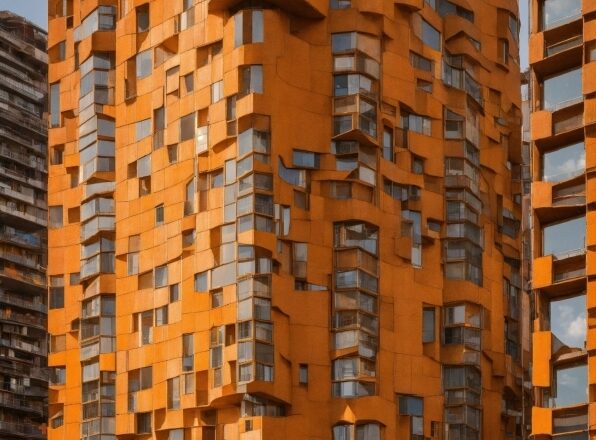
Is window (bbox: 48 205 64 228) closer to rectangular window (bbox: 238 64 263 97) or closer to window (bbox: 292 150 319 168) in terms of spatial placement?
rectangular window (bbox: 238 64 263 97)

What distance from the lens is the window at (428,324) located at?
3041 inches

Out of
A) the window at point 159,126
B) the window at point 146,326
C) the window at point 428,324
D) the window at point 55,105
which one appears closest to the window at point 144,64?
the window at point 159,126

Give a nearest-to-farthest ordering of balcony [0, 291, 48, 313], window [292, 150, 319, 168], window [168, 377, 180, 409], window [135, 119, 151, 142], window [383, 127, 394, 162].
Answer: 1. window [168, 377, 180, 409]
2. window [292, 150, 319, 168]
3. window [383, 127, 394, 162]
4. window [135, 119, 151, 142]
5. balcony [0, 291, 48, 313]

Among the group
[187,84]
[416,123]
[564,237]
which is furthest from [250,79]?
[564,237]

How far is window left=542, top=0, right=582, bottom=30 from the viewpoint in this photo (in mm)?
61250

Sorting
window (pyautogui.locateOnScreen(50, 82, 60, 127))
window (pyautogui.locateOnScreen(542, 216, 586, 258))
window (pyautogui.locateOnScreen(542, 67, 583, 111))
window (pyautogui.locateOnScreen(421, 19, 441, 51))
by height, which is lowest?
window (pyautogui.locateOnScreen(542, 216, 586, 258))

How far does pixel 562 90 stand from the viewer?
6075cm

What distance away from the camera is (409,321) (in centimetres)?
7606

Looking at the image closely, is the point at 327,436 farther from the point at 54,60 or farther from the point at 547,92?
the point at 54,60

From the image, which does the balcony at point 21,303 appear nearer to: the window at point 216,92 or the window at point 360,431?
the window at point 216,92

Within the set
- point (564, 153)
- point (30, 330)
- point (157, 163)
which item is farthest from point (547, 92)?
point (30, 330)

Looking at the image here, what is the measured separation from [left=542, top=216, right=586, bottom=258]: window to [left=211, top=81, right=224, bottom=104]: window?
67.2ft

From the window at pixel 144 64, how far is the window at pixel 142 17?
4.21 feet

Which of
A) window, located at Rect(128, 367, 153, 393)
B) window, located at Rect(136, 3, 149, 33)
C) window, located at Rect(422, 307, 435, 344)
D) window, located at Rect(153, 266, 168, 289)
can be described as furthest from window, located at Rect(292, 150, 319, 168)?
window, located at Rect(136, 3, 149, 33)
